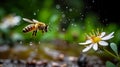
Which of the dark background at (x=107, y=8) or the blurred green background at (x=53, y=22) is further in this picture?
the dark background at (x=107, y=8)

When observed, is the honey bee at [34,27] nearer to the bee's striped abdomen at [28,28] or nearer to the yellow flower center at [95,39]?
the bee's striped abdomen at [28,28]

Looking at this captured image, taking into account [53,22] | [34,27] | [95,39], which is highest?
[53,22]

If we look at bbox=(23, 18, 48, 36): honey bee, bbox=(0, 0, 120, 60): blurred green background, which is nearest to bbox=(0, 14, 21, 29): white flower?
bbox=(0, 0, 120, 60): blurred green background

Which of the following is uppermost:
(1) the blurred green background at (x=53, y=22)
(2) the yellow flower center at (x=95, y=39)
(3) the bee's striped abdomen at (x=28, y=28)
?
(1) the blurred green background at (x=53, y=22)

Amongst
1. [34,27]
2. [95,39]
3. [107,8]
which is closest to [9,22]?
[107,8]

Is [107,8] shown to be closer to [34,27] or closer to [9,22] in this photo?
[9,22]

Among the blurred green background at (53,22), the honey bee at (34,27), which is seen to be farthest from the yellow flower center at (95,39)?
the blurred green background at (53,22)

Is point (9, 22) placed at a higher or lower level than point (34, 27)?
higher

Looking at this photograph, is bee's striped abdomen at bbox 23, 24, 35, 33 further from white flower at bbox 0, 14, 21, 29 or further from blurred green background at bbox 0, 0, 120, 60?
white flower at bbox 0, 14, 21, 29
